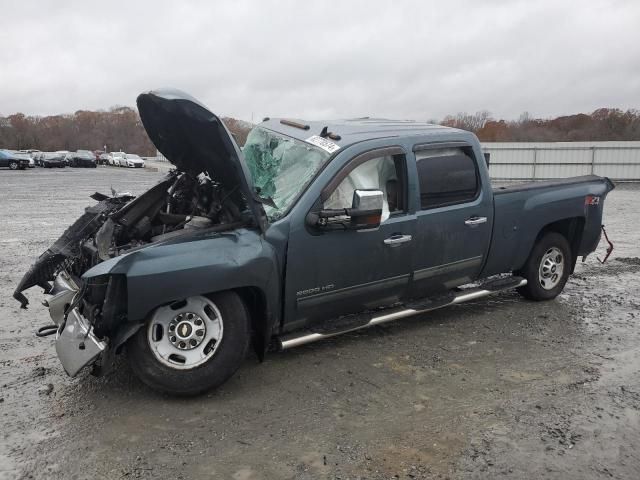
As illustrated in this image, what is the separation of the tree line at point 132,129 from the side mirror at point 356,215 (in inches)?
1369

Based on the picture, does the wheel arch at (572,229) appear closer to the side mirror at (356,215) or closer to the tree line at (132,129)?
the side mirror at (356,215)

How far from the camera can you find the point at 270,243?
3930mm

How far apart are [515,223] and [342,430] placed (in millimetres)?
3053

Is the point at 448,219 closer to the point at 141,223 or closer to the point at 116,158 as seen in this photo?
the point at 141,223

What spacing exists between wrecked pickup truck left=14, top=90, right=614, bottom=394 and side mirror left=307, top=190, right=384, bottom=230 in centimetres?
1

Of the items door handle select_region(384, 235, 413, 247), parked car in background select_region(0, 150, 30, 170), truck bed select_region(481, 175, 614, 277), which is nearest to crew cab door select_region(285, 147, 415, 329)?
door handle select_region(384, 235, 413, 247)

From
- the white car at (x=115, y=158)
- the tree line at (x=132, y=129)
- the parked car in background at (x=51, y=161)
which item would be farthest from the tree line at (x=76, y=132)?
the parked car in background at (x=51, y=161)

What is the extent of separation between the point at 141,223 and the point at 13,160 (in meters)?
43.4

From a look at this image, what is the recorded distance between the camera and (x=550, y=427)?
3.41 metres

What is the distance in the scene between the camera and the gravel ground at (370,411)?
302 centimetres

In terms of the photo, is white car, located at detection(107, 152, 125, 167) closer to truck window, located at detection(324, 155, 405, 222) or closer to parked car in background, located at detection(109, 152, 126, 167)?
parked car in background, located at detection(109, 152, 126, 167)

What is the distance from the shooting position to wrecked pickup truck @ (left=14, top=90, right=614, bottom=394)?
3602mm

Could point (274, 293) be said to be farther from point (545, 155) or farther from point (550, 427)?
point (545, 155)

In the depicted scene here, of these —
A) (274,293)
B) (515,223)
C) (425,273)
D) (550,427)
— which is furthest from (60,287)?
(515,223)
